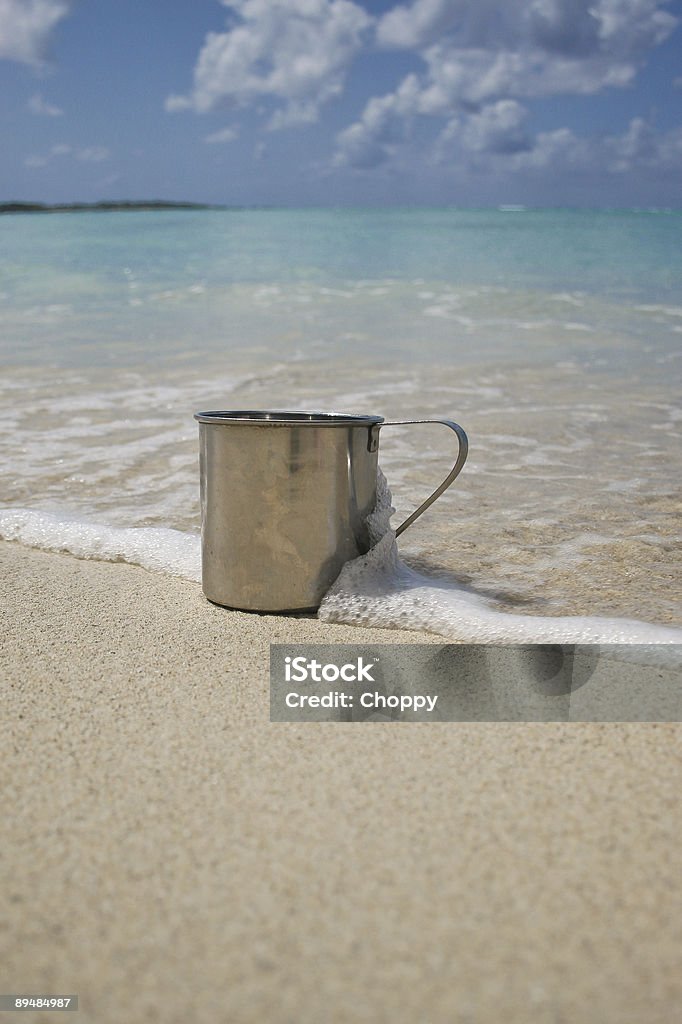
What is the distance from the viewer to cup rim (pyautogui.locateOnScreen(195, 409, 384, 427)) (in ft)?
6.31

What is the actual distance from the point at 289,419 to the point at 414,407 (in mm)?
3032

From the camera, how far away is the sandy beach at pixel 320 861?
991mm

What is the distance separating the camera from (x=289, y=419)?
2023 millimetres

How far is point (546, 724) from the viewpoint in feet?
5.14

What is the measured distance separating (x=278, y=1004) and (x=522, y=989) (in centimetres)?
28

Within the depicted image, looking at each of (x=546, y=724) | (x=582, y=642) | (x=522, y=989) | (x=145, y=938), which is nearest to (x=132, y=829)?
(x=145, y=938)

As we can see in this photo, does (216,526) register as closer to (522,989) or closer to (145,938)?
(145,938)
